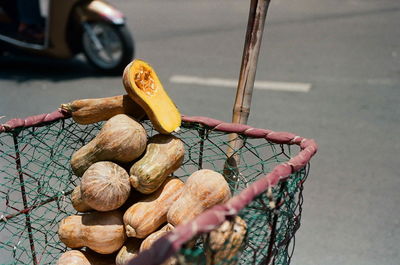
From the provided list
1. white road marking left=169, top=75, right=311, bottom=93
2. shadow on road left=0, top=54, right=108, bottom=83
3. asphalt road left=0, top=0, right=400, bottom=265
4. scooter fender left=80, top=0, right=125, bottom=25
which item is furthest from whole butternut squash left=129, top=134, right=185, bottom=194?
shadow on road left=0, top=54, right=108, bottom=83

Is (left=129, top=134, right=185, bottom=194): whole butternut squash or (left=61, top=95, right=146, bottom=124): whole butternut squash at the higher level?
(left=61, top=95, right=146, bottom=124): whole butternut squash

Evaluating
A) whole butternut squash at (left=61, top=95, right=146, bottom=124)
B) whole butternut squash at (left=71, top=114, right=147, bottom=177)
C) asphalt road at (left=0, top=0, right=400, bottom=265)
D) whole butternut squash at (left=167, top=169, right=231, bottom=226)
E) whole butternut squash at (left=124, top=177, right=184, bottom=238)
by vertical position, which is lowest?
asphalt road at (left=0, top=0, right=400, bottom=265)

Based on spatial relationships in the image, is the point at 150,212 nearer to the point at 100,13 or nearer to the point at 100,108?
the point at 100,108

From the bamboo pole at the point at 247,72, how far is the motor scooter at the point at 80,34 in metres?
3.82

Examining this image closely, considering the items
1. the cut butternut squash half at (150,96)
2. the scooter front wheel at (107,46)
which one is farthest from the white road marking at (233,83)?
the cut butternut squash half at (150,96)

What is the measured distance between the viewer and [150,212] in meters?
1.83

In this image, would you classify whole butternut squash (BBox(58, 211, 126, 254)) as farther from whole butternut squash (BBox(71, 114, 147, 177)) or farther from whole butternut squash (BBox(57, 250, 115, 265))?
whole butternut squash (BBox(71, 114, 147, 177))

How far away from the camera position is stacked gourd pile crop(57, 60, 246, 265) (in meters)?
1.77

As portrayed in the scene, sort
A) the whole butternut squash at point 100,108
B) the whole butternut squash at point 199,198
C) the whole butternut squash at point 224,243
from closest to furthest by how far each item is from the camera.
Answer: the whole butternut squash at point 224,243 → the whole butternut squash at point 199,198 → the whole butternut squash at point 100,108

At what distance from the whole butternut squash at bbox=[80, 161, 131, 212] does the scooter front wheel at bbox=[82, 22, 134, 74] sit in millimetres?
3965

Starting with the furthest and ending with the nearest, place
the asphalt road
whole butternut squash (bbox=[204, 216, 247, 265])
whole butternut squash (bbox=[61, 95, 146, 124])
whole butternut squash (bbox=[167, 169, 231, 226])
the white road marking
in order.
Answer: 1. the white road marking
2. the asphalt road
3. whole butternut squash (bbox=[61, 95, 146, 124])
4. whole butternut squash (bbox=[167, 169, 231, 226])
5. whole butternut squash (bbox=[204, 216, 247, 265])

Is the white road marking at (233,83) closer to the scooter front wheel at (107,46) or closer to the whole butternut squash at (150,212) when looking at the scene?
the scooter front wheel at (107,46)

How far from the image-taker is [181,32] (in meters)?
7.49

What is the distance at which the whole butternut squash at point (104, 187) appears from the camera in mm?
1771
